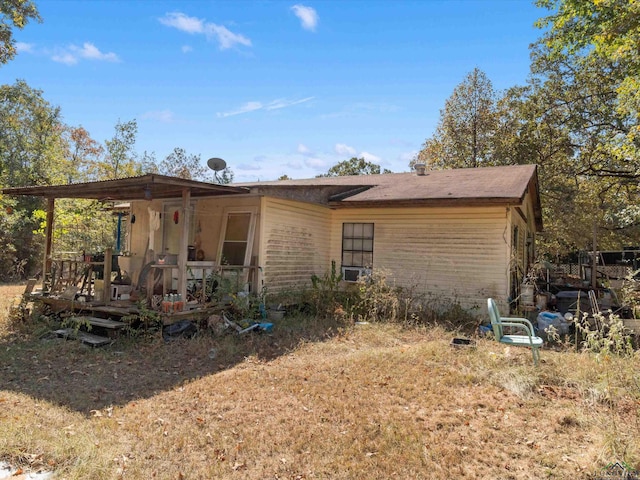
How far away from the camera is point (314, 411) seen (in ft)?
14.2

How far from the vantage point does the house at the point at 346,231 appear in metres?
9.04

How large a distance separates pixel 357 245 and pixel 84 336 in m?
6.59

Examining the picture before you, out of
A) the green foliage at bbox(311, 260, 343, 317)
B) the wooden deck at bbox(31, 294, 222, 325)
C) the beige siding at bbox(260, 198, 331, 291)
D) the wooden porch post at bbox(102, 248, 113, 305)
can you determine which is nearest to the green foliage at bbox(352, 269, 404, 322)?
the green foliage at bbox(311, 260, 343, 317)

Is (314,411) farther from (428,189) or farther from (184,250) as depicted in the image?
(428,189)

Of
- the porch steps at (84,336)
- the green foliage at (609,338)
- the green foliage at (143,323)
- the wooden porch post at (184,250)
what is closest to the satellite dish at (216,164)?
the wooden porch post at (184,250)

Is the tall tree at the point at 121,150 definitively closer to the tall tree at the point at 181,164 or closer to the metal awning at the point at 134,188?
the tall tree at the point at 181,164

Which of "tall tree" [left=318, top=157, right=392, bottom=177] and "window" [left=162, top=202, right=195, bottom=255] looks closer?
"window" [left=162, top=202, right=195, bottom=255]

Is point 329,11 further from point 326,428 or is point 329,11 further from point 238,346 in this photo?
point 326,428

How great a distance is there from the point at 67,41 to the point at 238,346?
11.2 metres

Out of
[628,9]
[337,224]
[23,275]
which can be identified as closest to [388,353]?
[337,224]

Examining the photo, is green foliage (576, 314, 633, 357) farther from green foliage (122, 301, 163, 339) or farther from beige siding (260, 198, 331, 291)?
green foliage (122, 301, 163, 339)

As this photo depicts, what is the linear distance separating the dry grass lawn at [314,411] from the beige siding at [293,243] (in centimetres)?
298

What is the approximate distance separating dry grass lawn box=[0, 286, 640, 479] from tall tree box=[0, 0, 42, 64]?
10795mm

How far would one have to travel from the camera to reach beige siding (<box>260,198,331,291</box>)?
934 cm
